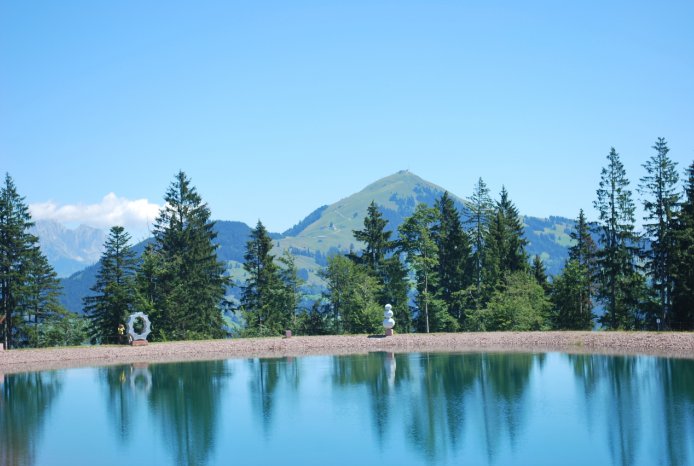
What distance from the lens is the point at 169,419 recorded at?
32.6 meters

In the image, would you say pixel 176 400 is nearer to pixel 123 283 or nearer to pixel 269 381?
pixel 269 381

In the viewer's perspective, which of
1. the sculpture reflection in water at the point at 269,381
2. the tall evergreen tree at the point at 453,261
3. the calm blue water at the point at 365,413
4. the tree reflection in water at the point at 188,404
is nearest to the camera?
the calm blue water at the point at 365,413

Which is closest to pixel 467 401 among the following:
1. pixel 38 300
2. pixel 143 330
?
pixel 143 330

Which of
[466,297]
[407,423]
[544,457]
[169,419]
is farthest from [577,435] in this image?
[466,297]

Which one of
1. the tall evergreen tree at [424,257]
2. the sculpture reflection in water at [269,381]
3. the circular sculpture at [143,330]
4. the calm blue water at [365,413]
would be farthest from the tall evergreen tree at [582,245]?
the circular sculpture at [143,330]

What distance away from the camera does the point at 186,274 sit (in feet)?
212

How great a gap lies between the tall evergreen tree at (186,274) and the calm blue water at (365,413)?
12.4 meters

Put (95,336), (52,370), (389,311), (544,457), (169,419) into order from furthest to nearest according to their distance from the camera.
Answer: (95,336) → (389,311) → (52,370) → (169,419) → (544,457)

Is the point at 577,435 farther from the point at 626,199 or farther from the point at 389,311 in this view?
the point at 626,199

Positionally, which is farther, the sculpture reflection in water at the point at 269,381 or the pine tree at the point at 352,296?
the pine tree at the point at 352,296

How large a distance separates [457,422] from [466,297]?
1436 inches

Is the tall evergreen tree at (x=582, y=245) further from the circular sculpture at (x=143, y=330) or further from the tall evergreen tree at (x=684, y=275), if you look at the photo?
the circular sculpture at (x=143, y=330)

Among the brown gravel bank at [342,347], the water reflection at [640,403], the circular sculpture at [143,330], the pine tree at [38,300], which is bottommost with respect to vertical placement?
the water reflection at [640,403]

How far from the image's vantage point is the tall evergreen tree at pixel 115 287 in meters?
60.4
